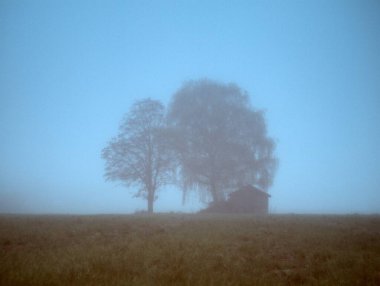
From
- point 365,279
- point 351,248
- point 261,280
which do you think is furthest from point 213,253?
point 351,248

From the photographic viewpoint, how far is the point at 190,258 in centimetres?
758

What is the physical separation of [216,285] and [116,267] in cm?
227

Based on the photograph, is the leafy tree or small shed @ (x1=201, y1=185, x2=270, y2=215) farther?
the leafy tree

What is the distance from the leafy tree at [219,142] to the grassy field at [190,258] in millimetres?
21210

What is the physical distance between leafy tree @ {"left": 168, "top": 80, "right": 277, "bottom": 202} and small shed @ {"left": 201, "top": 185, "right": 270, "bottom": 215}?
1271mm

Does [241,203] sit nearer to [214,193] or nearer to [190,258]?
[214,193]

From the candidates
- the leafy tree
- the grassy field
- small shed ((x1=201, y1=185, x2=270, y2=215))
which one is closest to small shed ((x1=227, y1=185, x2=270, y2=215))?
small shed ((x1=201, y1=185, x2=270, y2=215))

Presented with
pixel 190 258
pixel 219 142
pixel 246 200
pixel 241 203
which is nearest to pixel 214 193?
pixel 241 203

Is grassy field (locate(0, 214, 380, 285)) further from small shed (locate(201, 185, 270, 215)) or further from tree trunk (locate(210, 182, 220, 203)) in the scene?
tree trunk (locate(210, 182, 220, 203))

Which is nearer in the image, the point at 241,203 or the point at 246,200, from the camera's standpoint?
the point at 241,203

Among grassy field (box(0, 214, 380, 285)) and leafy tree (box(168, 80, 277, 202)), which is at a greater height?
leafy tree (box(168, 80, 277, 202))

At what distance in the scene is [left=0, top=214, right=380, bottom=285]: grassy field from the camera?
598 centimetres

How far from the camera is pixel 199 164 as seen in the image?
33188 millimetres

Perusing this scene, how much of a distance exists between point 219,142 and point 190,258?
1048 inches
